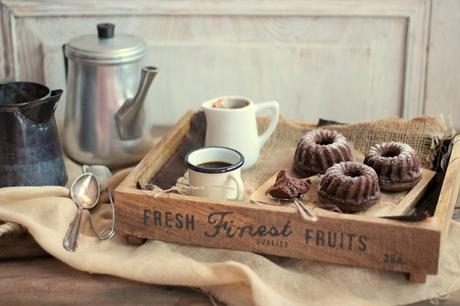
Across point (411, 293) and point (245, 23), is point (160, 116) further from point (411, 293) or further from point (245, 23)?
point (411, 293)

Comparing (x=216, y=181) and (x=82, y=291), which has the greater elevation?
(x=216, y=181)

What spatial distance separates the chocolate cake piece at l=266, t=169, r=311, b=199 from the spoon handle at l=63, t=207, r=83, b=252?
0.86 ft

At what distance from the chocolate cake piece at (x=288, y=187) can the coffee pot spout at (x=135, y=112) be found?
0.28 m

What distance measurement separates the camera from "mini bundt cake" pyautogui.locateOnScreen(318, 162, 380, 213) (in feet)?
3.11

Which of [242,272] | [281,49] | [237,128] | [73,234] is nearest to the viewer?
[242,272]

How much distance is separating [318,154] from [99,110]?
0.36 m

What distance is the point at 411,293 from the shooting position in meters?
0.86

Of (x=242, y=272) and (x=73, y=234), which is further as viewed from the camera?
(x=73, y=234)

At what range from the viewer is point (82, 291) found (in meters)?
0.90

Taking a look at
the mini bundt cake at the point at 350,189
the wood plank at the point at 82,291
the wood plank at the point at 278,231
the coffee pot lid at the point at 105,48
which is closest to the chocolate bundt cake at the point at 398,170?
the mini bundt cake at the point at 350,189

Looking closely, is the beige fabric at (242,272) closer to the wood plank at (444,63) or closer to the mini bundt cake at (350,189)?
the mini bundt cake at (350,189)

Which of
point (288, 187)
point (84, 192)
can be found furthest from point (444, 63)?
point (84, 192)

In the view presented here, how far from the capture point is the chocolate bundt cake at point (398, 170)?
1.01 meters

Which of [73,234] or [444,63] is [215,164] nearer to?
[73,234]
